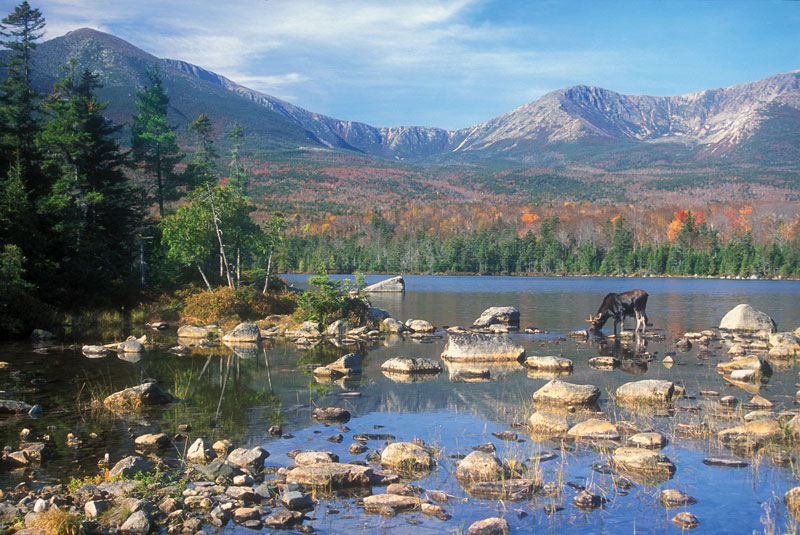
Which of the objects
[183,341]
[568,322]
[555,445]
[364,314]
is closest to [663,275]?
[568,322]

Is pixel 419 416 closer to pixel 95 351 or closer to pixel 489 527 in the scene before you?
pixel 489 527

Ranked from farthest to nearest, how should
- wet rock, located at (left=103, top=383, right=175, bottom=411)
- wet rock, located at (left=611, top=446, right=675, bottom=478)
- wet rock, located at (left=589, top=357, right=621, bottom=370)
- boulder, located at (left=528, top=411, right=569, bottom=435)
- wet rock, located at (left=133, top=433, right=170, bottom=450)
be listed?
wet rock, located at (left=589, top=357, right=621, bottom=370), wet rock, located at (left=103, top=383, right=175, bottom=411), boulder, located at (left=528, top=411, right=569, bottom=435), wet rock, located at (left=133, top=433, right=170, bottom=450), wet rock, located at (left=611, top=446, right=675, bottom=478)

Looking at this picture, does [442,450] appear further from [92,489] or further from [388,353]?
[388,353]

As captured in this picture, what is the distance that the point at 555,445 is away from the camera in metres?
12.2

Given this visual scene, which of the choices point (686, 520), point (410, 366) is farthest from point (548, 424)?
point (410, 366)

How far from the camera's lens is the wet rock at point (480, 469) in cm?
1023

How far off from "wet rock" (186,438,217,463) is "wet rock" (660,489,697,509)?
25.8ft

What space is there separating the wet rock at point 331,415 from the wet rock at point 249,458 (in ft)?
10.2

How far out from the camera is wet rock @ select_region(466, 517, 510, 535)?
322 inches

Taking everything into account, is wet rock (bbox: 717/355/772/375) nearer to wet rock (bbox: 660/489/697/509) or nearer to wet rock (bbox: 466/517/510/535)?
wet rock (bbox: 660/489/697/509)

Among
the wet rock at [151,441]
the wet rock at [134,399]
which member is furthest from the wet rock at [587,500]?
the wet rock at [134,399]

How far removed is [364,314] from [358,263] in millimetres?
104022

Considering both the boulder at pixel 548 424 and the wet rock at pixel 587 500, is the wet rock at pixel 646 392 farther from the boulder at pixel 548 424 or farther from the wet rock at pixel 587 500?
the wet rock at pixel 587 500

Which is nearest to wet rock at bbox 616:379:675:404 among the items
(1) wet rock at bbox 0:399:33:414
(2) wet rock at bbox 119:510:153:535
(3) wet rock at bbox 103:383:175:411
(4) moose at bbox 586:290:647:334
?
(2) wet rock at bbox 119:510:153:535
